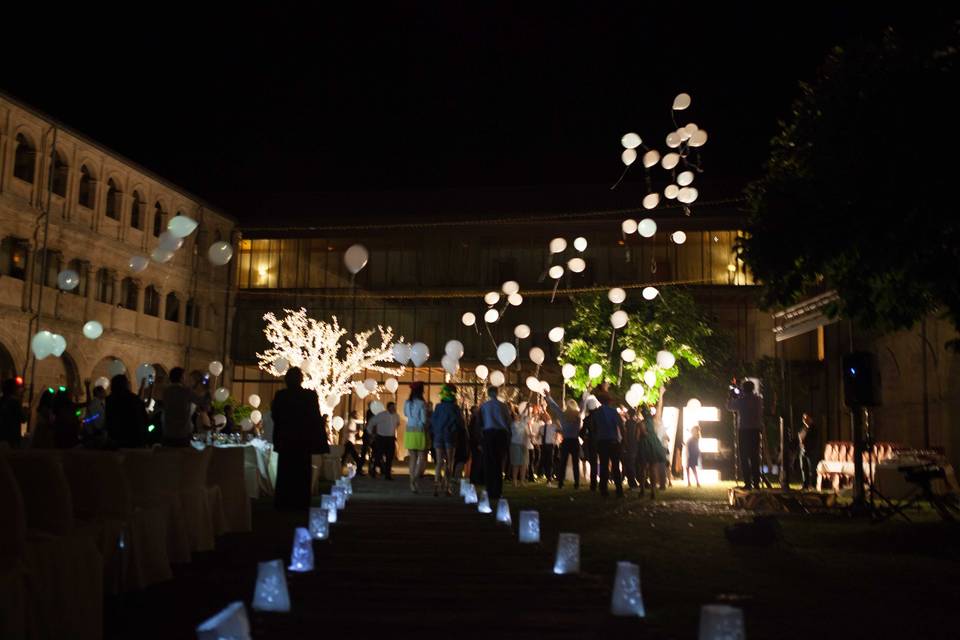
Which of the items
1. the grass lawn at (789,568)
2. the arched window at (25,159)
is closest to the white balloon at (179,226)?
the grass lawn at (789,568)

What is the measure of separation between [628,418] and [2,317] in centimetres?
1882

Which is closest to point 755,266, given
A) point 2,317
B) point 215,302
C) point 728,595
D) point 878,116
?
point 878,116

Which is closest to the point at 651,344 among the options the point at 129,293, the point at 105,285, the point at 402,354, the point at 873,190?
the point at 402,354

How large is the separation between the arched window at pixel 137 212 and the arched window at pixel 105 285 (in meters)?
2.42

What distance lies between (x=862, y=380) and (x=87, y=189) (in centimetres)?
2668

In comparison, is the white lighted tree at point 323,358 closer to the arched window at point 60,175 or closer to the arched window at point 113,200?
the arched window at point 113,200

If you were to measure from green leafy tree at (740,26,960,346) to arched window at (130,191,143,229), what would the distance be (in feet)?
91.2

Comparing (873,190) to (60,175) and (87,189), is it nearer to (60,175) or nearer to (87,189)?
(60,175)

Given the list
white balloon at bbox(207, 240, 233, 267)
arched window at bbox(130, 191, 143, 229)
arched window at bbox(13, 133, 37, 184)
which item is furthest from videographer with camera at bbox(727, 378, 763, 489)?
arched window at bbox(130, 191, 143, 229)

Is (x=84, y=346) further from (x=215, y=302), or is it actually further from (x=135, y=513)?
(x=135, y=513)

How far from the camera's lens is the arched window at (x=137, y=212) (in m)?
34.2

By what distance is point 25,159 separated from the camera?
2833 cm

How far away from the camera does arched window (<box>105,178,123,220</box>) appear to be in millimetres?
32875

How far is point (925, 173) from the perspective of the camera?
855 centimetres
